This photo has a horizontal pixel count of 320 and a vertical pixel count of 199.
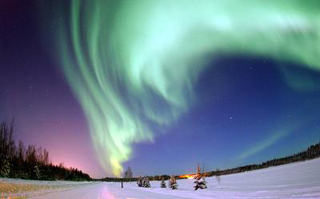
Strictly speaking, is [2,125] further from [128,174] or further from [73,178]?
[128,174]

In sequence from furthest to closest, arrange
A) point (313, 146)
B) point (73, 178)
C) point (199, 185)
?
point (313, 146)
point (73, 178)
point (199, 185)

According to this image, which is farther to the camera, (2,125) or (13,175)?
(2,125)

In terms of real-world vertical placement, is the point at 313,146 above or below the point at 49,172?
above

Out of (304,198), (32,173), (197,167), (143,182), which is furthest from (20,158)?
(304,198)

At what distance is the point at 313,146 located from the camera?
11494 cm

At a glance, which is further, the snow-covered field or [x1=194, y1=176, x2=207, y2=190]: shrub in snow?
[x1=194, y1=176, x2=207, y2=190]: shrub in snow

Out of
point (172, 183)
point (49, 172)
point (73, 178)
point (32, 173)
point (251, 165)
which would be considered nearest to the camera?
point (172, 183)

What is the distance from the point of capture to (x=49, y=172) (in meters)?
67.2

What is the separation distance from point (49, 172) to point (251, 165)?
365 feet

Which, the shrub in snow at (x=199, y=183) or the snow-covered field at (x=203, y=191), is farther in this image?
the shrub in snow at (x=199, y=183)

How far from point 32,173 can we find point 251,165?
4679 inches

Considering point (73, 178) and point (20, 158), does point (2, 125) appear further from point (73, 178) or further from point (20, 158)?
point (73, 178)

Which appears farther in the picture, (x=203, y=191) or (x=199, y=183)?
(x=199, y=183)

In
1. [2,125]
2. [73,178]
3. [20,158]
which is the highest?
[2,125]
